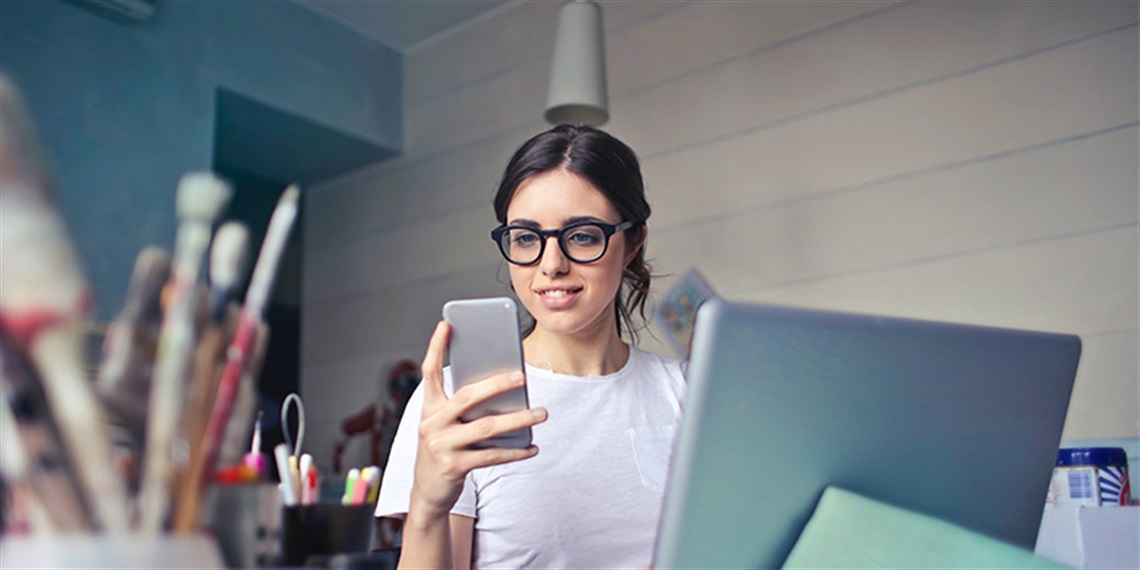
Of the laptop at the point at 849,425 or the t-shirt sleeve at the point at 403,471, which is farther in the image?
the t-shirt sleeve at the point at 403,471

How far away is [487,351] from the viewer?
0.83m

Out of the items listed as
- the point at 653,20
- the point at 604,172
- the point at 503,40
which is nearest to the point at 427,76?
the point at 503,40

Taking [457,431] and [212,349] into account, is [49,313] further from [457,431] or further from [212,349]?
[457,431]

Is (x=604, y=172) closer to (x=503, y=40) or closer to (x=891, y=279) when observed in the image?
(x=891, y=279)

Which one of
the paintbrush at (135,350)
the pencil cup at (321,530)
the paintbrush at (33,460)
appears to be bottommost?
the pencil cup at (321,530)

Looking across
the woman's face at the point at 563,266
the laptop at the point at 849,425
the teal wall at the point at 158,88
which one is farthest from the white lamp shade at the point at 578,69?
the laptop at the point at 849,425

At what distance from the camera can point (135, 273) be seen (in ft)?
1.05

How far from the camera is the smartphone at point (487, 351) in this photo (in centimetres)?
81

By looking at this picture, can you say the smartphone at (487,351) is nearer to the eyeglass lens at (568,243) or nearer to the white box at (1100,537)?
the eyeglass lens at (568,243)

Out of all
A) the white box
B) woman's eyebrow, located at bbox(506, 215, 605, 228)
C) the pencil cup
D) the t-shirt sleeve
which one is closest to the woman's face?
woman's eyebrow, located at bbox(506, 215, 605, 228)

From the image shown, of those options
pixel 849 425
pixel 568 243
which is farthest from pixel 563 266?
pixel 849 425

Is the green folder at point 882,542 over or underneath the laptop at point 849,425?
underneath

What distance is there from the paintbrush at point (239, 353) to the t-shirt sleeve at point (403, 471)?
0.72 m

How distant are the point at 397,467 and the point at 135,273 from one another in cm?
78
